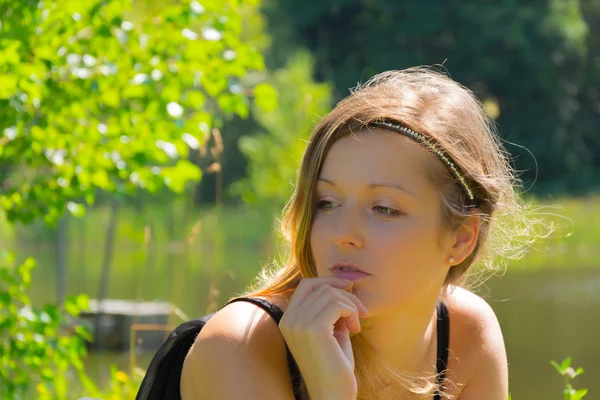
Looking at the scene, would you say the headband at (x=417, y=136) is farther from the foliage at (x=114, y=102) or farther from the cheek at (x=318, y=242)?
the foliage at (x=114, y=102)

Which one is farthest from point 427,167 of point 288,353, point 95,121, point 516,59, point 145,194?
point 516,59

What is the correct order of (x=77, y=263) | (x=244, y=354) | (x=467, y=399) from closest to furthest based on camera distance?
1. (x=244, y=354)
2. (x=467, y=399)
3. (x=77, y=263)

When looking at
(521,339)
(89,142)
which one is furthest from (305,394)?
(521,339)

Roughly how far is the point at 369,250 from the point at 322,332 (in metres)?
0.22

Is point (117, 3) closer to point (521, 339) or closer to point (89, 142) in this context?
point (89, 142)

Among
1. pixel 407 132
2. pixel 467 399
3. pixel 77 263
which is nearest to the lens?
pixel 407 132

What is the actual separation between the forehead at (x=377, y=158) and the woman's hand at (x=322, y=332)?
0.26 meters

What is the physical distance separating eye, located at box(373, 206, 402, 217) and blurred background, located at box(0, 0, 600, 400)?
55 centimetres

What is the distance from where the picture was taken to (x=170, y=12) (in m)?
3.38

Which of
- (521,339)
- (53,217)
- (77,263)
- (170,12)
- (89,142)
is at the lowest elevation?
(77,263)

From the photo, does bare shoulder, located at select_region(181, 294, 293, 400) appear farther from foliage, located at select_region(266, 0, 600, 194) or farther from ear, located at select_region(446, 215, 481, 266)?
foliage, located at select_region(266, 0, 600, 194)

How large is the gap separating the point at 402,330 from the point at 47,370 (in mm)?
1690

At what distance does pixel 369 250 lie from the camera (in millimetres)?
2168

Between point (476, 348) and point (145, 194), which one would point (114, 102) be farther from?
point (145, 194)
